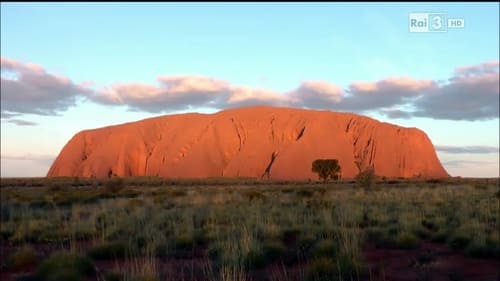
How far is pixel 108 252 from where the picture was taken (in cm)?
1059

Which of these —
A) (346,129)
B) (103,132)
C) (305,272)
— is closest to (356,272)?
(305,272)

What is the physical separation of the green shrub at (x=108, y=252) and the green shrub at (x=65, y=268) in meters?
1.27

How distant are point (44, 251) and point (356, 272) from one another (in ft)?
23.9

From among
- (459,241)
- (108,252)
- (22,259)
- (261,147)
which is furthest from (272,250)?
(261,147)

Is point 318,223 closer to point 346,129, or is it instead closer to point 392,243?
point 392,243

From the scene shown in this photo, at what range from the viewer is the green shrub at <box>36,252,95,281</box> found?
806 centimetres

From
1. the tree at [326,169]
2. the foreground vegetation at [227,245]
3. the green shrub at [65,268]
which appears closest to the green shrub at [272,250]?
the foreground vegetation at [227,245]

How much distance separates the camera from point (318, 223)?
A: 14.5 meters

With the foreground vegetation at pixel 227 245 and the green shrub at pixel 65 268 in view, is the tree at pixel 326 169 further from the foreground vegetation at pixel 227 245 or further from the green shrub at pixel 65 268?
the green shrub at pixel 65 268

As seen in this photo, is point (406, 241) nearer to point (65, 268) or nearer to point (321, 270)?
point (321, 270)

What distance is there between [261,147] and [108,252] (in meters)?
95.3

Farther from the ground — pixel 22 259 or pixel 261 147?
pixel 261 147

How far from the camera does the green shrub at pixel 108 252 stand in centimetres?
1050

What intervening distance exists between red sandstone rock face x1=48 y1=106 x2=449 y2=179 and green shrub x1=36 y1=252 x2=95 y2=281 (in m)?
88.0
